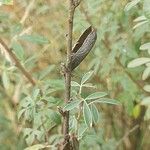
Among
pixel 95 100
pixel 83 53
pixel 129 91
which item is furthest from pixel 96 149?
pixel 83 53

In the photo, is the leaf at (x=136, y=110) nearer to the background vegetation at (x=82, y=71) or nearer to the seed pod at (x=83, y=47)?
the background vegetation at (x=82, y=71)

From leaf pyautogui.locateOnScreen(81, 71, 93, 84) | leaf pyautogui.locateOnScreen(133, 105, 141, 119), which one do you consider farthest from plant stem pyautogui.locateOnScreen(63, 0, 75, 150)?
leaf pyautogui.locateOnScreen(133, 105, 141, 119)

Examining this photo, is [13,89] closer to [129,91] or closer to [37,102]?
[129,91]

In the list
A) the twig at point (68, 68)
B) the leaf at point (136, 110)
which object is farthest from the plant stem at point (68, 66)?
the leaf at point (136, 110)

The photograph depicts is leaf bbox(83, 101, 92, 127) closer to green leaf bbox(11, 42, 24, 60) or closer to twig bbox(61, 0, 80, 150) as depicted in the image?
twig bbox(61, 0, 80, 150)

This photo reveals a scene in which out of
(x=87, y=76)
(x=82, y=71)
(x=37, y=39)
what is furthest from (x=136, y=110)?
(x=87, y=76)
